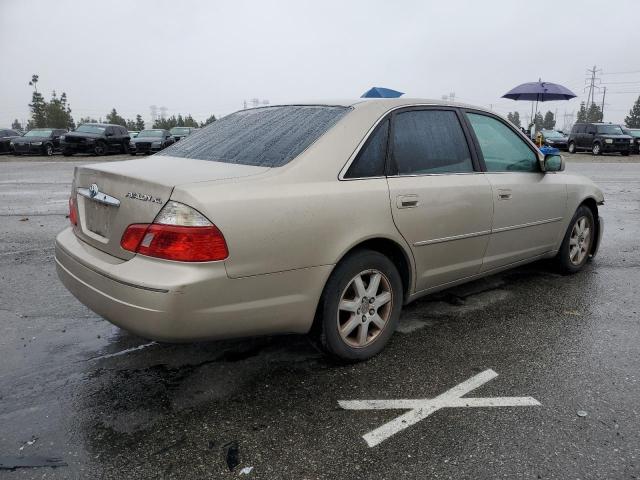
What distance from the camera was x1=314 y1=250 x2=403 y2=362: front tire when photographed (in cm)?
290

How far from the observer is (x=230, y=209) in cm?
245

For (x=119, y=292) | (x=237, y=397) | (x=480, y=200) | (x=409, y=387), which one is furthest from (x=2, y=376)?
(x=480, y=200)

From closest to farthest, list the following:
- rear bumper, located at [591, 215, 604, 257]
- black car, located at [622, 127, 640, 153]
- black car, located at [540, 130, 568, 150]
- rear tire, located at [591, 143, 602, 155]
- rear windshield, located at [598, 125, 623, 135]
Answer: rear bumper, located at [591, 215, 604, 257] < rear windshield, located at [598, 125, 623, 135] < rear tire, located at [591, 143, 602, 155] < black car, located at [622, 127, 640, 153] < black car, located at [540, 130, 568, 150]

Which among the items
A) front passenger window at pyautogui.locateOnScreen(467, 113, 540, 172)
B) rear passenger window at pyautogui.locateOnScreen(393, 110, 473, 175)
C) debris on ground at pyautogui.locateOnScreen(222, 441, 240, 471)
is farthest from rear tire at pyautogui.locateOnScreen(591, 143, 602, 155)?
debris on ground at pyautogui.locateOnScreen(222, 441, 240, 471)

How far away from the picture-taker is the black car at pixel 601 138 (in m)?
26.6

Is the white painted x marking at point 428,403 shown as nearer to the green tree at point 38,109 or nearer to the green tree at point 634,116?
the green tree at point 38,109

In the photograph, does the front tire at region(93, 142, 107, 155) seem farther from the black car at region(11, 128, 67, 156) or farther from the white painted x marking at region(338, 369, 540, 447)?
the white painted x marking at region(338, 369, 540, 447)

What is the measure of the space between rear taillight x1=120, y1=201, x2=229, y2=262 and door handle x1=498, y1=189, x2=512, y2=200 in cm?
→ 232

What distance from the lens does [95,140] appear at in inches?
964

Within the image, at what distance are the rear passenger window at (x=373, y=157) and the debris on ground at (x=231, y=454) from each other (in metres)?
1.54

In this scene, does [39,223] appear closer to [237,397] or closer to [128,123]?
[237,397]

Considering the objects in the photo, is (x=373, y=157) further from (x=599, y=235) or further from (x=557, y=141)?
(x=557, y=141)

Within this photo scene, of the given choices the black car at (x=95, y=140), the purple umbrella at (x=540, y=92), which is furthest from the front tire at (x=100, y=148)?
the purple umbrella at (x=540, y=92)

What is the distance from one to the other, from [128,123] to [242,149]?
99742 millimetres
